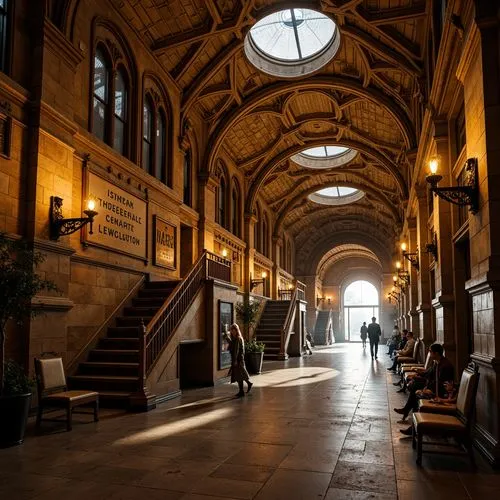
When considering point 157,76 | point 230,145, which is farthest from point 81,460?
point 230,145

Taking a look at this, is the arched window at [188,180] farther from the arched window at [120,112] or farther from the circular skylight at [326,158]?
the circular skylight at [326,158]

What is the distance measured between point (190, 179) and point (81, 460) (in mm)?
11947

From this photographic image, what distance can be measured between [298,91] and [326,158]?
26.5ft

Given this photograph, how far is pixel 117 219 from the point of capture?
10867 millimetres

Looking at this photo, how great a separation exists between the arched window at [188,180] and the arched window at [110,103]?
13.5 feet

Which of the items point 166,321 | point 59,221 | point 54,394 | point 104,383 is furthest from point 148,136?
point 54,394

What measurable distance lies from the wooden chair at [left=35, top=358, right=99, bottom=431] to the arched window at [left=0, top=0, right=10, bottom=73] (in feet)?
15.7

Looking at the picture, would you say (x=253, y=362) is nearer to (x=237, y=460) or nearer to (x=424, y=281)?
(x=424, y=281)

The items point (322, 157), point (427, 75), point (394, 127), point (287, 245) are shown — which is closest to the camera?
point (427, 75)

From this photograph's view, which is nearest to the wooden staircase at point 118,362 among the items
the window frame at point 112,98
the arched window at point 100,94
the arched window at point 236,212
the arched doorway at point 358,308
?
the window frame at point 112,98

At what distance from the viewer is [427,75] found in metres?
11.5

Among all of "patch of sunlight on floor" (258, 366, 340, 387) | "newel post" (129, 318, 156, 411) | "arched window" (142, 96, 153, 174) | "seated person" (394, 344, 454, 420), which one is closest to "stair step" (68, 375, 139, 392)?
"newel post" (129, 318, 156, 411)

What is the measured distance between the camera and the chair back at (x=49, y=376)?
6.77 m

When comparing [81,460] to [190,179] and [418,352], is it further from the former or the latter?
[190,179]
